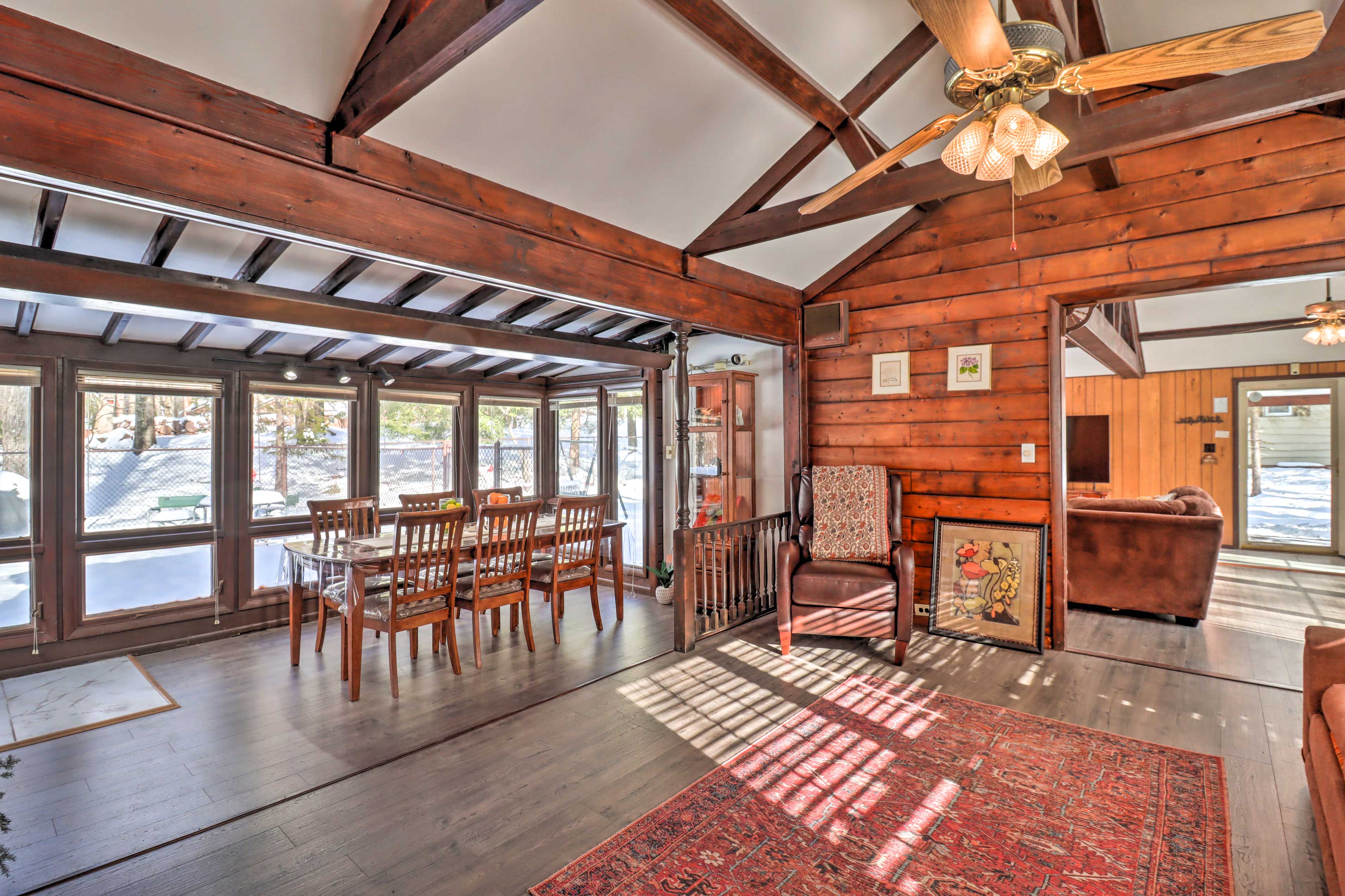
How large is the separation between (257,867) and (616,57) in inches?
128

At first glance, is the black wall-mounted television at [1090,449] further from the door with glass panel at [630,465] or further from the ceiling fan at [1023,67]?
the ceiling fan at [1023,67]

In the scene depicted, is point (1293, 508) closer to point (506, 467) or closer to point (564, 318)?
point (564, 318)

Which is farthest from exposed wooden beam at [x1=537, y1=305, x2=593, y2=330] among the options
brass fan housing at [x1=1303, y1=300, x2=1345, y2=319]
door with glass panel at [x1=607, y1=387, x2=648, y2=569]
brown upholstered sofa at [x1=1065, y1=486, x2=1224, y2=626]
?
brass fan housing at [x1=1303, y1=300, x2=1345, y2=319]

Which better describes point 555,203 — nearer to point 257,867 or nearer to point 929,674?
point 257,867

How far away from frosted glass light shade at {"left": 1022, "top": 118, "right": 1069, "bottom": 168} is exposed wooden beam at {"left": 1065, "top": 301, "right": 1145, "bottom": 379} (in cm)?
252

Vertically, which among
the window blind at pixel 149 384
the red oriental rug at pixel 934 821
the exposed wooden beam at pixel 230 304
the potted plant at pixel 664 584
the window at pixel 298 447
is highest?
the exposed wooden beam at pixel 230 304

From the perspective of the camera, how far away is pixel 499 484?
6.62m

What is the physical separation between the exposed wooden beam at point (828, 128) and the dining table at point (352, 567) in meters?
2.60

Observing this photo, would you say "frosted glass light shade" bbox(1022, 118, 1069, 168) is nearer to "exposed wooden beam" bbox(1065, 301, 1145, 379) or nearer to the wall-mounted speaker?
"exposed wooden beam" bbox(1065, 301, 1145, 379)

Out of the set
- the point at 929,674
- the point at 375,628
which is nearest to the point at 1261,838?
the point at 929,674

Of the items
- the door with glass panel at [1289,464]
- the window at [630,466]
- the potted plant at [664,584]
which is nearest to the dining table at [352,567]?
the potted plant at [664,584]

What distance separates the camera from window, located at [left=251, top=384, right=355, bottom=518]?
499cm

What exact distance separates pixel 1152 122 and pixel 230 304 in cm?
433

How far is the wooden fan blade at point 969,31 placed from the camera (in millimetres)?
1580
